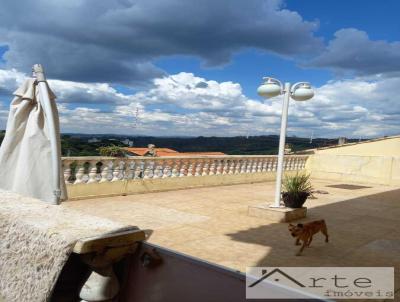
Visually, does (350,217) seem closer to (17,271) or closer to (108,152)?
(108,152)

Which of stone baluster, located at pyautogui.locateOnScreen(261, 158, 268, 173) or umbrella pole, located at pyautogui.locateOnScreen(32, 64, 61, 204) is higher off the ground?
umbrella pole, located at pyautogui.locateOnScreen(32, 64, 61, 204)

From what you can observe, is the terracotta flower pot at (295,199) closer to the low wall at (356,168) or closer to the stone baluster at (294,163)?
the stone baluster at (294,163)

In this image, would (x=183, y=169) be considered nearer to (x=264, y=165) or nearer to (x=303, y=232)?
(x=264, y=165)

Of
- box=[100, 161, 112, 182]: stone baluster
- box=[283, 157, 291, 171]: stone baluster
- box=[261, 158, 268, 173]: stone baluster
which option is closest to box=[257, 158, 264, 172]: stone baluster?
box=[261, 158, 268, 173]: stone baluster

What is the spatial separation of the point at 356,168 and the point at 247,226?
10.6 metres

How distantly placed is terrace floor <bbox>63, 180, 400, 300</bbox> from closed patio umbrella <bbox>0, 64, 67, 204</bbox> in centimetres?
200

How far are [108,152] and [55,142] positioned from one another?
5679 mm

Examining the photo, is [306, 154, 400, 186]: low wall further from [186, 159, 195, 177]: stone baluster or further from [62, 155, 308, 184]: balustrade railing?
[186, 159, 195, 177]: stone baluster

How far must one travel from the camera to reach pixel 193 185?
11.2m

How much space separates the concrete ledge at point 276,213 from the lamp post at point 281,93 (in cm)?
32

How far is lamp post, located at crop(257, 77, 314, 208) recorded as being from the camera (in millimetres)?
7652

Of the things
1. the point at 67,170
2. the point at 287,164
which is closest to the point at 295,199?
the point at 67,170

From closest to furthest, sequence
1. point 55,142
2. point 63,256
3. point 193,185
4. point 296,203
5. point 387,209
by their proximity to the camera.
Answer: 1. point 63,256
2. point 55,142
3. point 296,203
4. point 387,209
5. point 193,185

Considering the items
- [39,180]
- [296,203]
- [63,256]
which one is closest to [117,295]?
[63,256]
